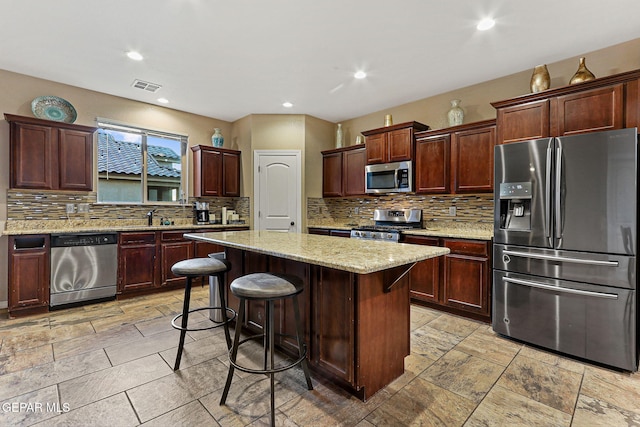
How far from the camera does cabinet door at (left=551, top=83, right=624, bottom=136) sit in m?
2.48

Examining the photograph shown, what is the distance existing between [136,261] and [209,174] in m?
1.77

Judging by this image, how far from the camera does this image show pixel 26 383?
79.8 inches

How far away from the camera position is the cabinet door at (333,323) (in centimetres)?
184

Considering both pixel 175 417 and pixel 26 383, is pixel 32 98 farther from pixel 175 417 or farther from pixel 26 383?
pixel 175 417

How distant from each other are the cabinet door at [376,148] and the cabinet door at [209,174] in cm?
254

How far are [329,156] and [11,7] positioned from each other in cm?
402

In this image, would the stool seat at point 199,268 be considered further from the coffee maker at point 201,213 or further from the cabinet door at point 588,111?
the cabinet door at point 588,111

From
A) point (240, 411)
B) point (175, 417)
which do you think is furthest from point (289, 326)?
point (175, 417)

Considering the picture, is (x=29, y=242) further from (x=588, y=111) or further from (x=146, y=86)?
(x=588, y=111)

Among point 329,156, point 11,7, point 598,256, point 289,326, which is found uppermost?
point 11,7

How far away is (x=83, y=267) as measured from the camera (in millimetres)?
3629

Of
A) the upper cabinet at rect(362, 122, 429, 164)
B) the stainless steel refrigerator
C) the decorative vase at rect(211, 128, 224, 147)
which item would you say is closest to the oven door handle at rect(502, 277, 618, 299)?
the stainless steel refrigerator

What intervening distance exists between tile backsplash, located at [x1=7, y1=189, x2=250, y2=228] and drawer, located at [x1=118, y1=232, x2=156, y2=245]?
0.65m

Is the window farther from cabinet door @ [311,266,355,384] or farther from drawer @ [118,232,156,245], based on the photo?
cabinet door @ [311,266,355,384]
